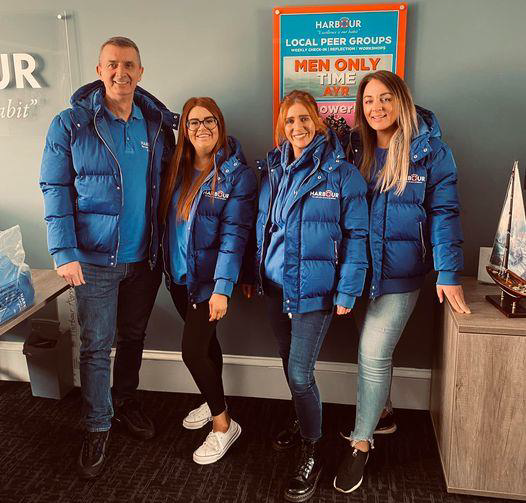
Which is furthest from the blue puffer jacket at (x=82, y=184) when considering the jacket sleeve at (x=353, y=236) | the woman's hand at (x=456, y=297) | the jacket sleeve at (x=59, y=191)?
the woman's hand at (x=456, y=297)

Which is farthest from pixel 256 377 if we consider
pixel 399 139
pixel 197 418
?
pixel 399 139

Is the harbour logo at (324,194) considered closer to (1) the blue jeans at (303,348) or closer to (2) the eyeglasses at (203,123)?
(1) the blue jeans at (303,348)

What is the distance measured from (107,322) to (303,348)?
783 mm

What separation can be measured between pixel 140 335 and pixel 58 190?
730 millimetres

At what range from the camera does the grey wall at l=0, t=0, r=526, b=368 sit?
85.0 inches

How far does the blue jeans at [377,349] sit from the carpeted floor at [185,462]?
0.79 feet

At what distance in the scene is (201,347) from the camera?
2.10 meters

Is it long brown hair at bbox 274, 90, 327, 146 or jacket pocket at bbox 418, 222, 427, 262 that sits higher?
long brown hair at bbox 274, 90, 327, 146

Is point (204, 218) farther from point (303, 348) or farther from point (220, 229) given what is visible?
point (303, 348)

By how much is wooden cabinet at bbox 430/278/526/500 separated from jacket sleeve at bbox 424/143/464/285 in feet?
0.61

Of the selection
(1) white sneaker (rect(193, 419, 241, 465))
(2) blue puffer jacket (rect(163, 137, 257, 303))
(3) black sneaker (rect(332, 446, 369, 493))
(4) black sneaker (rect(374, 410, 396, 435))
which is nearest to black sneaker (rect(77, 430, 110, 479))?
(1) white sneaker (rect(193, 419, 241, 465))

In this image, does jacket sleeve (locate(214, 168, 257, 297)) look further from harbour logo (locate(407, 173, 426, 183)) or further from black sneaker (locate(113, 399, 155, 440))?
black sneaker (locate(113, 399, 155, 440))

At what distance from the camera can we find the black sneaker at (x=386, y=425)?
2.36m

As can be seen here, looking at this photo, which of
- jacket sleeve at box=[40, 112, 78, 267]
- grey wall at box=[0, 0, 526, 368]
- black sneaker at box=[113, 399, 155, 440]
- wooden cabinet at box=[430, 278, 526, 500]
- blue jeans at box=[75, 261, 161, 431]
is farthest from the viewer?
black sneaker at box=[113, 399, 155, 440]
